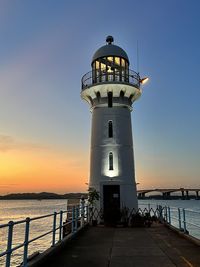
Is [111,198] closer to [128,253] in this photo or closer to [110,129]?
[110,129]

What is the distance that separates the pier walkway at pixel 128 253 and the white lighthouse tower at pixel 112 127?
27.9ft

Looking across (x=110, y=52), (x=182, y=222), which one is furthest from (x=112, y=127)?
(x=182, y=222)

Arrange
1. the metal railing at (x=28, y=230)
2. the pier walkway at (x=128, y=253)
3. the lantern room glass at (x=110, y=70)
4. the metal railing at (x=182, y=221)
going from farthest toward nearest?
the lantern room glass at (x=110, y=70), the metal railing at (x=182, y=221), the pier walkway at (x=128, y=253), the metal railing at (x=28, y=230)

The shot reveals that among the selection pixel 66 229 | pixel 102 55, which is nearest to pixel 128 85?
pixel 102 55

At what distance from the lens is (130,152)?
2141 centimetres

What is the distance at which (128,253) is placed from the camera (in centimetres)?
907

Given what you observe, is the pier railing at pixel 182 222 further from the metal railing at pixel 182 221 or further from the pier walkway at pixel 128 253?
the pier walkway at pixel 128 253

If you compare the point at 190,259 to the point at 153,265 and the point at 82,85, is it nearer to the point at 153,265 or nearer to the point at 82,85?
the point at 153,265

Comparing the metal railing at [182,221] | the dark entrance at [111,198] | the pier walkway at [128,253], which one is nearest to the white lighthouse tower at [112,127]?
the dark entrance at [111,198]

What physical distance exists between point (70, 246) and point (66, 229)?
1077 cm

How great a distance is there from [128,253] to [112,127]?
13075 millimetres

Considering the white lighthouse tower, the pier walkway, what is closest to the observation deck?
the white lighthouse tower

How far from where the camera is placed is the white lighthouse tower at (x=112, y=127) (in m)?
20.4

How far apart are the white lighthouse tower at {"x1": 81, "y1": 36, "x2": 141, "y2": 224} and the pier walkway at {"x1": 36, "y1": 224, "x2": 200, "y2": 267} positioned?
850 cm
